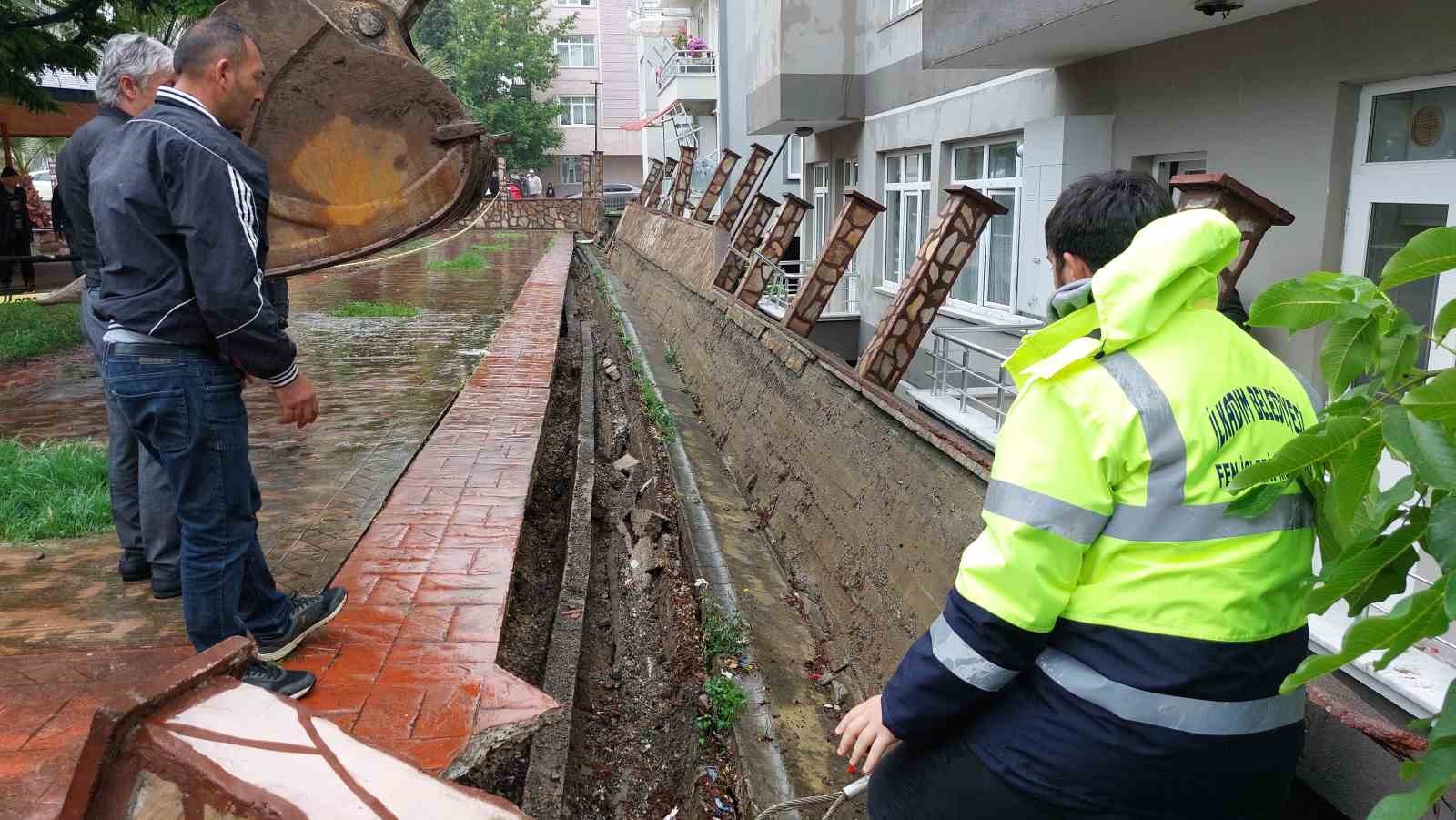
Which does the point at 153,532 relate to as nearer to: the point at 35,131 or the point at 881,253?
the point at 881,253

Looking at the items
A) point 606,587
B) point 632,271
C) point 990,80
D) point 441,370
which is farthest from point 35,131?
point 606,587

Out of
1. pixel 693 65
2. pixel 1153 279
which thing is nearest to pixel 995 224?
pixel 1153 279

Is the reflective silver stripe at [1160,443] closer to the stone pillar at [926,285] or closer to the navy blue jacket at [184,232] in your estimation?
the navy blue jacket at [184,232]

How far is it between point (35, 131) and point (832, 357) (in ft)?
→ 70.6

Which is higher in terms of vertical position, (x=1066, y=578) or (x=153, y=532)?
(x=1066, y=578)

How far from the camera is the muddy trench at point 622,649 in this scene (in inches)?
161

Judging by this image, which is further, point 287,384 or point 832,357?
point 832,357

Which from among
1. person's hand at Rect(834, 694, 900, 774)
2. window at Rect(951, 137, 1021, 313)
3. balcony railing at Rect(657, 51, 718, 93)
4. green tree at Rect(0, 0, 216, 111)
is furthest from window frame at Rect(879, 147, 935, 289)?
balcony railing at Rect(657, 51, 718, 93)

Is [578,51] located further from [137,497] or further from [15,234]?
[137,497]

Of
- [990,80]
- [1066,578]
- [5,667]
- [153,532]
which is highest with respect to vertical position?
[990,80]

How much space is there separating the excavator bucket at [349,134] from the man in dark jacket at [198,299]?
1.20 metres

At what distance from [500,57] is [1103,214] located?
50569mm

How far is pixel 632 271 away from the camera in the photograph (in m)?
20.8

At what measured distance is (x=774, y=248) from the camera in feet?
35.3
